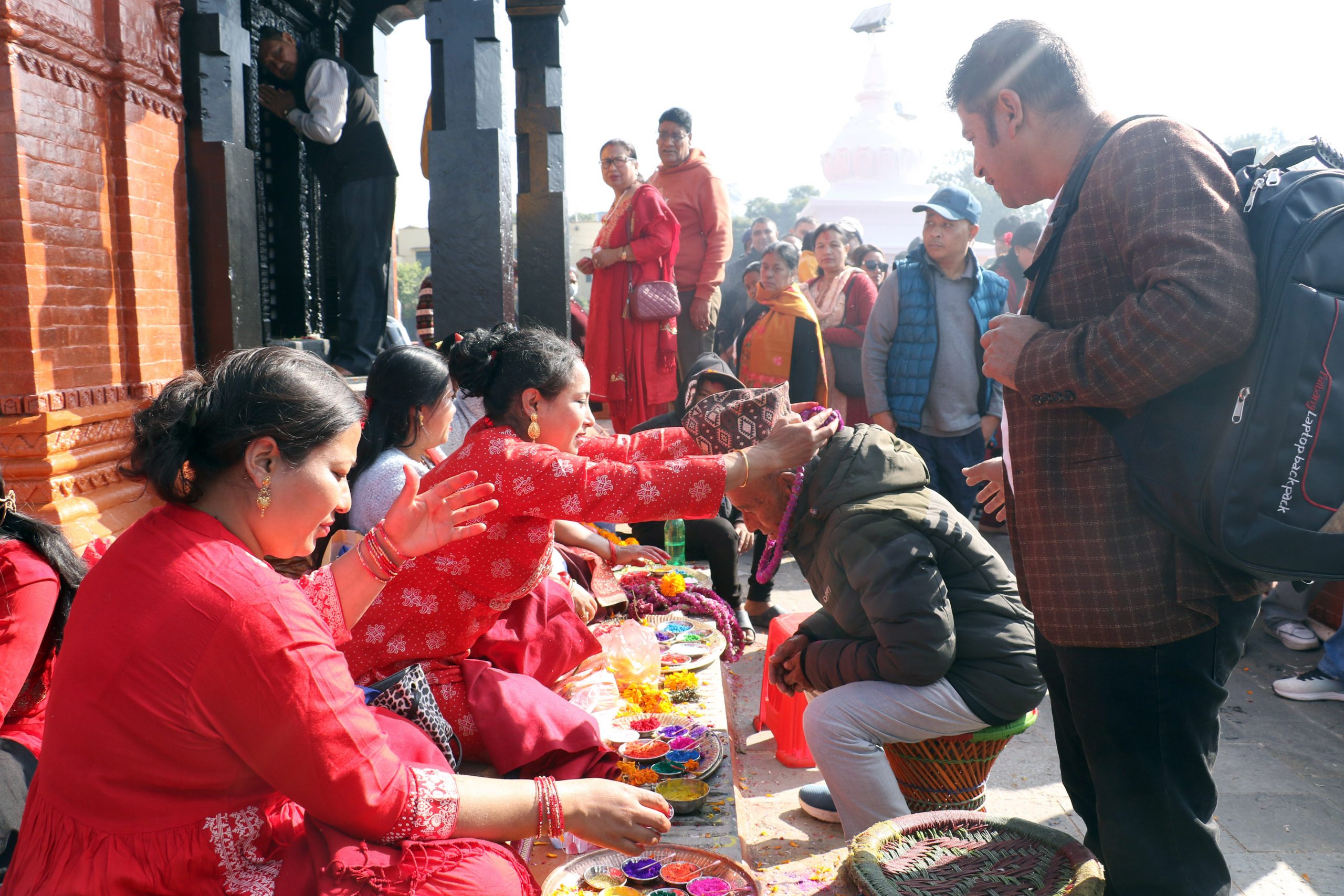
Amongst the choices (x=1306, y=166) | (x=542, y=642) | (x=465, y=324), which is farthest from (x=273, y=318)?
(x=1306, y=166)

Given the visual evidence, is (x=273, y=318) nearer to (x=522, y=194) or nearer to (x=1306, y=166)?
(x=522, y=194)

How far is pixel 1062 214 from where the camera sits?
1.96 m

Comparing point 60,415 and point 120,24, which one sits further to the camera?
point 120,24

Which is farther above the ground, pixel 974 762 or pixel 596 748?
pixel 596 748

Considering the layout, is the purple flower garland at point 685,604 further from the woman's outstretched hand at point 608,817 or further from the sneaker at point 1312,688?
the sneaker at point 1312,688

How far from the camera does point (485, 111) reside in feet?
15.6

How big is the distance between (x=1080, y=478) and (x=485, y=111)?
3826 mm

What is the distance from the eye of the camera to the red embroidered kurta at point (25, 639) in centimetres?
205

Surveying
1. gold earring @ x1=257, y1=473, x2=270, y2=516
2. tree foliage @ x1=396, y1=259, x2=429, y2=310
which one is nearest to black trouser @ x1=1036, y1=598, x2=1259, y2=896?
gold earring @ x1=257, y1=473, x2=270, y2=516

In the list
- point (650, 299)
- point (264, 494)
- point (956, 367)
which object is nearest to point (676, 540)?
point (956, 367)

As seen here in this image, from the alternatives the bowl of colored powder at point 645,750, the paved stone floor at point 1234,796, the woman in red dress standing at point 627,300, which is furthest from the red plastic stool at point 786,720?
the woman in red dress standing at point 627,300

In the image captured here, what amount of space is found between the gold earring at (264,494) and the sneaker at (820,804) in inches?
85.5

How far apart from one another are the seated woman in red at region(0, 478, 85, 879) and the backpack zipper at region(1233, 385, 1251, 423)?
7.95 ft

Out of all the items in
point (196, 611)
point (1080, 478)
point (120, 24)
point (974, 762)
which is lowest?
point (974, 762)
